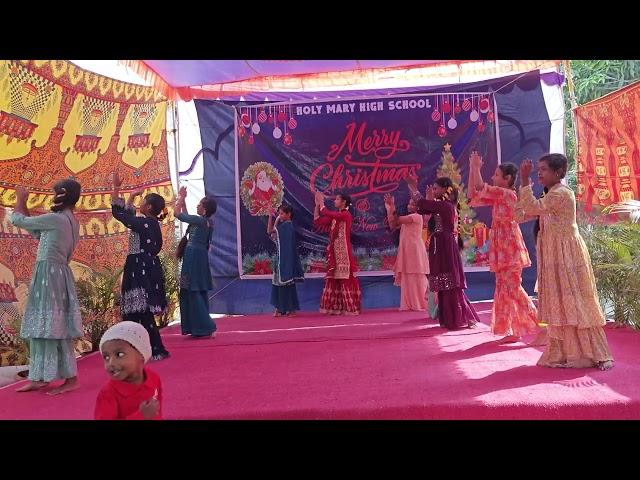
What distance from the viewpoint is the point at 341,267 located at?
8.22 m

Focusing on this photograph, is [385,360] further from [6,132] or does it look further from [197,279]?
[6,132]

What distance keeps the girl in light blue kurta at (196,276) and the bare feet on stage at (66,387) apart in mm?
2129

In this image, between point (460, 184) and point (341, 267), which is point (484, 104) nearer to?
point (460, 184)

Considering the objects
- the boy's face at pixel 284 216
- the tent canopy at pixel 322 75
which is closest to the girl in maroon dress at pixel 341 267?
the boy's face at pixel 284 216

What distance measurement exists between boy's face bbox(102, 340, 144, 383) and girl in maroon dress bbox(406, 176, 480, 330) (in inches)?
163

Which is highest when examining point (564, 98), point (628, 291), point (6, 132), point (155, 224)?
point (564, 98)

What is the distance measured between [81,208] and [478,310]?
460cm

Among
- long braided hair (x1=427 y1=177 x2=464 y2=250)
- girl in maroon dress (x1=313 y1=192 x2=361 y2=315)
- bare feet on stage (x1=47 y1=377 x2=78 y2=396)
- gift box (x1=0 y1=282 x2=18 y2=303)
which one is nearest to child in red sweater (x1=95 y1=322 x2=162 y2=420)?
bare feet on stage (x1=47 y1=377 x2=78 y2=396)

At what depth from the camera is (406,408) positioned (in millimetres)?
3336

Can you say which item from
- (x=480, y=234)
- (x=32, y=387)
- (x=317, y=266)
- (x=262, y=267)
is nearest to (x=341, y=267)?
(x=317, y=266)

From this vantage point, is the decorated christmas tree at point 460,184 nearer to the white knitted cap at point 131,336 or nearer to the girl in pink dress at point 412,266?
the girl in pink dress at point 412,266

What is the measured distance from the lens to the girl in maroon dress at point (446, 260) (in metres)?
6.30

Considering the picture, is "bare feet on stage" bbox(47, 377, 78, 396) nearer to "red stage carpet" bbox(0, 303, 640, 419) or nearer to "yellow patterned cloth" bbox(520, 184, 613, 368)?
"red stage carpet" bbox(0, 303, 640, 419)
